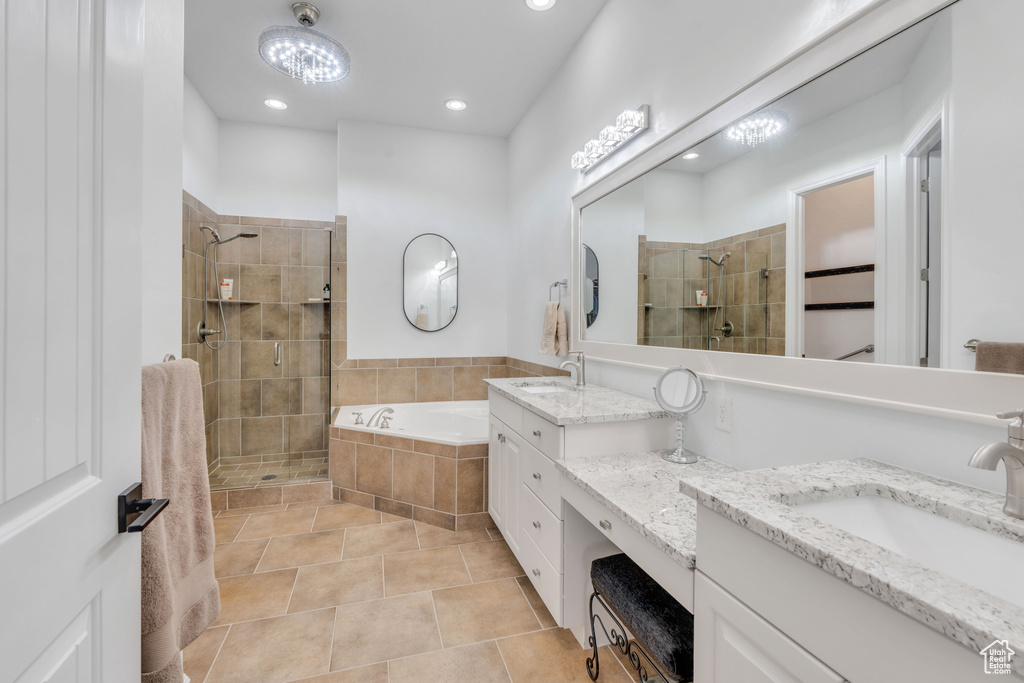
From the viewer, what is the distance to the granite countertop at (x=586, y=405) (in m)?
1.68

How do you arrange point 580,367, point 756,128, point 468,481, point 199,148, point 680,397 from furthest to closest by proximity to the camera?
point 199,148 < point 468,481 < point 580,367 < point 680,397 < point 756,128

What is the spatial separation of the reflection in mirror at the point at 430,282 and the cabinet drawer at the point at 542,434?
6.36 ft

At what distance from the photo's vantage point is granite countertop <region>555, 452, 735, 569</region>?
3.40ft

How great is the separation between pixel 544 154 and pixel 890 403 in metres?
2.62

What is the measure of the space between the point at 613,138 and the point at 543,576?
2.00 metres

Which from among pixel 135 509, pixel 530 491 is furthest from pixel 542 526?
pixel 135 509

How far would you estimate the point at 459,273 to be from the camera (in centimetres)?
388

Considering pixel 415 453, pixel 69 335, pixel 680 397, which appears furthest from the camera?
pixel 415 453

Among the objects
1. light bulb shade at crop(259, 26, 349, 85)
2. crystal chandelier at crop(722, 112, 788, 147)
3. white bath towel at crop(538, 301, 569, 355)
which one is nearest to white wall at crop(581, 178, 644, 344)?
white bath towel at crop(538, 301, 569, 355)

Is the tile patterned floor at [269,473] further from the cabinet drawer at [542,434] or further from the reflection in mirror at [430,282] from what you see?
the cabinet drawer at [542,434]

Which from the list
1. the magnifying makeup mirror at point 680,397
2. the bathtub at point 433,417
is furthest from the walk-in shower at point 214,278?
the magnifying makeup mirror at point 680,397

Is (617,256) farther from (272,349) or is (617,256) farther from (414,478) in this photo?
(272,349)

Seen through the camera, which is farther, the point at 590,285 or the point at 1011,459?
the point at 590,285

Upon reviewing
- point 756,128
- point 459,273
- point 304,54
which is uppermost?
point 304,54
